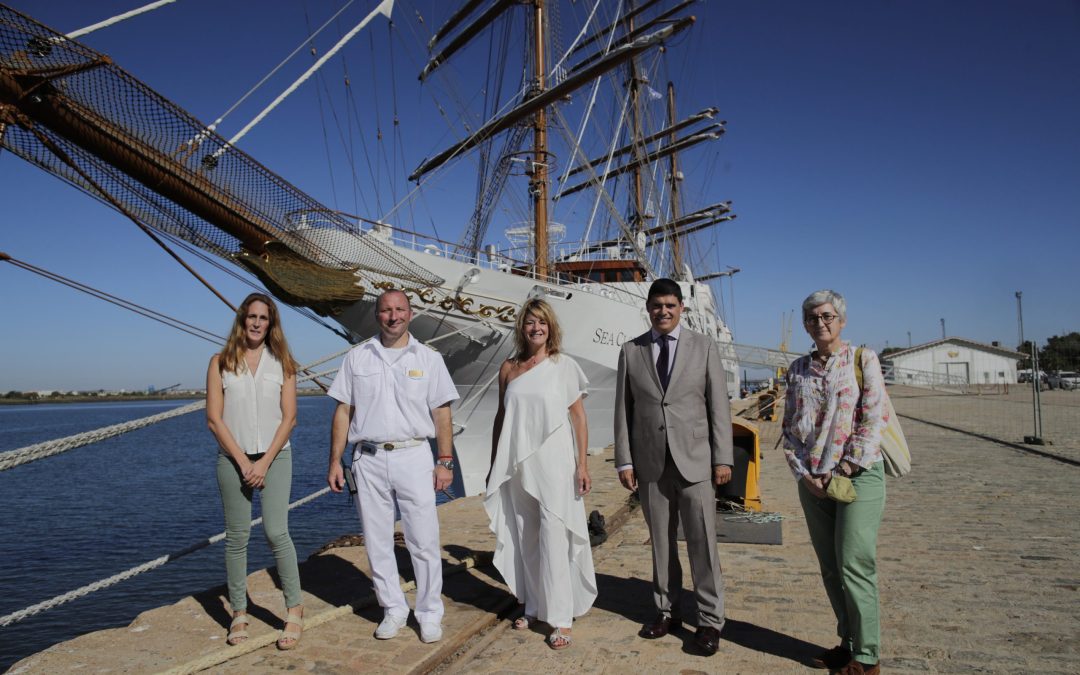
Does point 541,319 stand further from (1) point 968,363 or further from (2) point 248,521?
(1) point 968,363

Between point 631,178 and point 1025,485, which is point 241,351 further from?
point 631,178

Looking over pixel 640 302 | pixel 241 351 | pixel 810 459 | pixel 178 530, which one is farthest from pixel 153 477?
pixel 810 459

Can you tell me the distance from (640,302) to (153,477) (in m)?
20.3

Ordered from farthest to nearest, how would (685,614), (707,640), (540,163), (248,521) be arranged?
(540,163), (685,614), (248,521), (707,640)

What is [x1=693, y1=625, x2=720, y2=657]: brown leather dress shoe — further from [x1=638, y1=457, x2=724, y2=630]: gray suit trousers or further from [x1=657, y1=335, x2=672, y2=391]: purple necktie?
[x1=657, y1=335, x2=672, y2=391]: purple necktie

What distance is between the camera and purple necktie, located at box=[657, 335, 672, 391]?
11.9ft

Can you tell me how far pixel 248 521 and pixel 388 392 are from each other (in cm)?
104

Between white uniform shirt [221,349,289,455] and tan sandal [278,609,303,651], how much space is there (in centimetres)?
93

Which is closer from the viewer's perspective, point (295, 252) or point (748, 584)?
point (748, 584)

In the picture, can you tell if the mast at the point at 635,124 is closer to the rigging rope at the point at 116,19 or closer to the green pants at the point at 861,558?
the rigging rope at the point at 116,19

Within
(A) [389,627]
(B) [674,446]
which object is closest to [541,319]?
(B) [674,446]

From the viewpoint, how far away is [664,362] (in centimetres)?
367

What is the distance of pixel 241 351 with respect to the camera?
3527mm

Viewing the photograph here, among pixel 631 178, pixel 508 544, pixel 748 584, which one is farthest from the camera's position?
pixel 631 178
